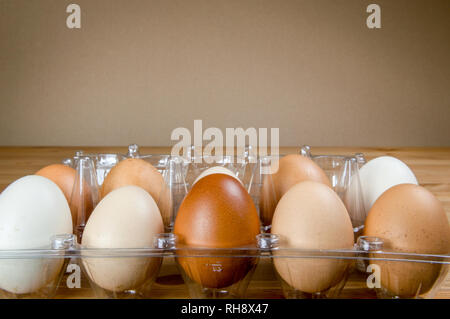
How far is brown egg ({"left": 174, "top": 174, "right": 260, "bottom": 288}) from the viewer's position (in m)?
0.39

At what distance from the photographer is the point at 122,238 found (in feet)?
1.32

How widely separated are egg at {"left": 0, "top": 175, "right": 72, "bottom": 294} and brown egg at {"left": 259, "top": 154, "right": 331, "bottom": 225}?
235 millimetres

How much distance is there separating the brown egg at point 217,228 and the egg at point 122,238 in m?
0.03

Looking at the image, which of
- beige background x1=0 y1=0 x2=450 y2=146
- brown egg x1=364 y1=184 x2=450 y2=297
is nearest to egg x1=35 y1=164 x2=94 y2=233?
brown egg x1=364 y1=184 x2=450 y2=297

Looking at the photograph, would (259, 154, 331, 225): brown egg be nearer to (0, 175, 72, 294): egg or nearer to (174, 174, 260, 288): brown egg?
(174, 174, 260, 288): brown egg

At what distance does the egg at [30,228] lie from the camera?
391 mm

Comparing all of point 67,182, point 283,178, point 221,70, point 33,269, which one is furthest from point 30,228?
point 221,70

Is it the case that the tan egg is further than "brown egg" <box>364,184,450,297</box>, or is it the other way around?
the tan egg

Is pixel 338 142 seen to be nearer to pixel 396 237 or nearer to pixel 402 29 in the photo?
pixel 402 29

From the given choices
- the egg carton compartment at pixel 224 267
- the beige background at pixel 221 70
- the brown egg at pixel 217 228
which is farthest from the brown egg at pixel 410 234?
the beige background at pixel 221 70

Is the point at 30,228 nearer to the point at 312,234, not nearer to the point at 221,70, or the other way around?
the point at 312,234

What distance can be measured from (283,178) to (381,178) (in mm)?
125
